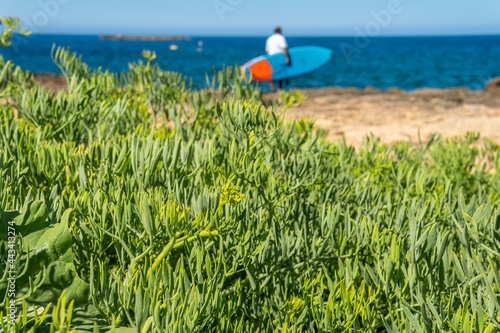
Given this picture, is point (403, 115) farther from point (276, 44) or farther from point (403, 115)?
point (276, 44)

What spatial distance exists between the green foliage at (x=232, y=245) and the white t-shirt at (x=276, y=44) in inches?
477

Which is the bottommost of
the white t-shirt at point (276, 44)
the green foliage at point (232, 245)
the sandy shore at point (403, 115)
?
the sandy shore at point (403, 115)

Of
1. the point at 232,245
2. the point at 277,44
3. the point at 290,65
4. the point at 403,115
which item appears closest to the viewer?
the point at 232,245

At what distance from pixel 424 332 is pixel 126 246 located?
3.01 ft

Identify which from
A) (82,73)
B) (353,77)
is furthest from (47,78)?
(353,77)

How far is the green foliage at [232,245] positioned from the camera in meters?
1.29

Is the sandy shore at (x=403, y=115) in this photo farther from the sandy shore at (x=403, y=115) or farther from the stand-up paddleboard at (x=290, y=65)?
the stand-up paddleboard at (x=290, y=65)

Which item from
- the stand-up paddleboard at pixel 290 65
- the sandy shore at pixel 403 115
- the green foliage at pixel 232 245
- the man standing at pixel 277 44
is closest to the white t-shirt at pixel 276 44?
the man standing at pixel 277 44

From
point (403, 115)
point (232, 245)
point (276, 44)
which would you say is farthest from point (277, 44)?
point (232, 245)

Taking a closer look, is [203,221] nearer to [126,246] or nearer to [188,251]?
[188,251]

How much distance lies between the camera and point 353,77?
28.8 m

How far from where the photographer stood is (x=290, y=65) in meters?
15.6

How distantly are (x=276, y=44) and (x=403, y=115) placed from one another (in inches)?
213

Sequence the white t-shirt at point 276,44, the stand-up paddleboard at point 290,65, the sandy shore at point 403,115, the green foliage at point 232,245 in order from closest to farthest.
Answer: the green foliage at point 232,245 → the sandy shore at point 403,115 → the white t-shirt at point 276,44 → the stand-up paddleboard at point 290,65
